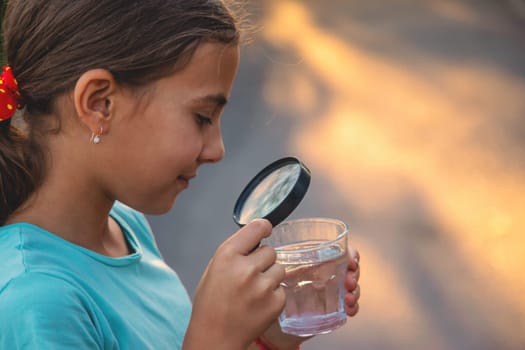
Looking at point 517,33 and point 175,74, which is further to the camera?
point 517,33

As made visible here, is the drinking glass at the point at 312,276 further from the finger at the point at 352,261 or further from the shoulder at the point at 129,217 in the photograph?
the shoulder at the point at 129,217

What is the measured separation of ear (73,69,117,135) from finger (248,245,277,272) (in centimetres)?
43

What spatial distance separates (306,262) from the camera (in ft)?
5.48

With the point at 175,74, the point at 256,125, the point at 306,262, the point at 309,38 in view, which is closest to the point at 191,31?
the point at 175,74

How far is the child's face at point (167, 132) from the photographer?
5.42ft

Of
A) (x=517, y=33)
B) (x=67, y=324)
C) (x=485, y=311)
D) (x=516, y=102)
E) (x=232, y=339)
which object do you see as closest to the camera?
(x=67, y=324)

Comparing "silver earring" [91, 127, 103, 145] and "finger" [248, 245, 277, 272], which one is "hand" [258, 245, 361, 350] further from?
"silver earring" [91, 127, 103, 145]

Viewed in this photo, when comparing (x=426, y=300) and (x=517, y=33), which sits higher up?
(x=517, y=33)

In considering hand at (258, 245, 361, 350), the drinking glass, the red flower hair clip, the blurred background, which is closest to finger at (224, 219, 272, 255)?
the drinking glass

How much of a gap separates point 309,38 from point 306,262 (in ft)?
18.1

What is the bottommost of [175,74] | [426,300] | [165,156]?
[426,300]

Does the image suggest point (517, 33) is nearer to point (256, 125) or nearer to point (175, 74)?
point (256, 125)

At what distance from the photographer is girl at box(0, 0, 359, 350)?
1550 millimetres

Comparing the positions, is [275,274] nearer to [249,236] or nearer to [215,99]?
[249,236]
